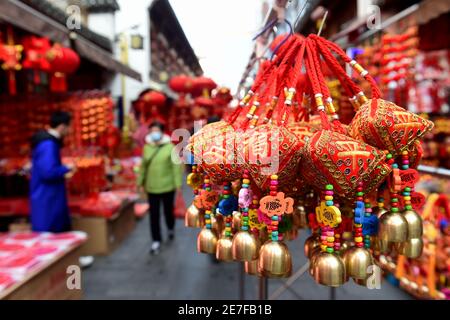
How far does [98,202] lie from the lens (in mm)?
4453

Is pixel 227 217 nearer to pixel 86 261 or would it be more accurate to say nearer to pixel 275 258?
pixel 275 258

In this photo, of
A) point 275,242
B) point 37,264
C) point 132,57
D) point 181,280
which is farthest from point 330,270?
point 132,57

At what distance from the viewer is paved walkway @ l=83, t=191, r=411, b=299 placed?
3.20 meters

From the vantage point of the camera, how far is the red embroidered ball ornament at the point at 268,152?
882mm

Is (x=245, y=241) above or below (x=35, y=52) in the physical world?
below

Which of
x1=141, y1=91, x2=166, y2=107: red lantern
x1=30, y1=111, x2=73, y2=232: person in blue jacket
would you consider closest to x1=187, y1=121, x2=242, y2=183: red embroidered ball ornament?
x1=30, y1=111, x2=73, y2=232: person in blue jacket

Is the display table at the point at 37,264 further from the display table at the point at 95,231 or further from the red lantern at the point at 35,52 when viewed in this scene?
the red lantern at the point at 35,52

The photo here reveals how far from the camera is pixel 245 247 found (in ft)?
3.35

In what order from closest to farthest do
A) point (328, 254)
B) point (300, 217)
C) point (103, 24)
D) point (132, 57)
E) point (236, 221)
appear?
point (328, 254) < point (236, 221) < point (300, 217) < point (103, 24) < point (132, 57)

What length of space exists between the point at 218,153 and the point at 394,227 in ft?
1.70

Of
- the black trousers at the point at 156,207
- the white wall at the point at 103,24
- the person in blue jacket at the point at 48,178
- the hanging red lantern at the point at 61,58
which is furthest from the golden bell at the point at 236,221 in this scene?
the white wall at the point at 103,24

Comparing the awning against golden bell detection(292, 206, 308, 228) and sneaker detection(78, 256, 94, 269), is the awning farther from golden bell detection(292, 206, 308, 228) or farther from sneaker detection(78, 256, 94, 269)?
golden bell detection(292, 206, 308, 228)

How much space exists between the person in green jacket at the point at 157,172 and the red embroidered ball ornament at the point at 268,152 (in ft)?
11.1
